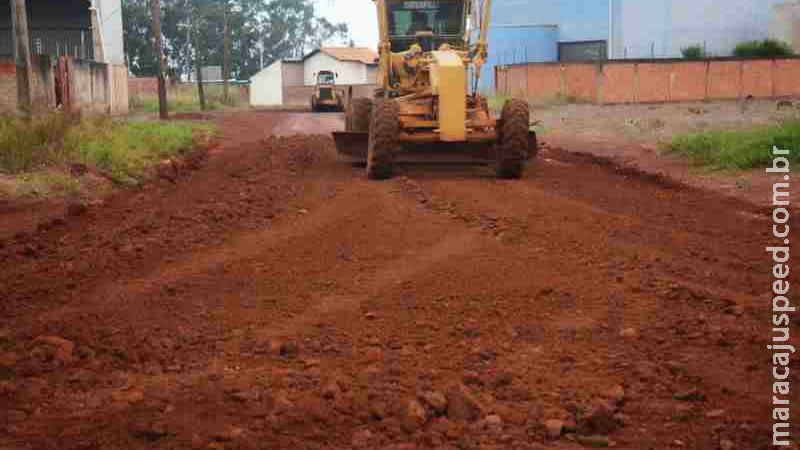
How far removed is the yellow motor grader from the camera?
46.1 ft

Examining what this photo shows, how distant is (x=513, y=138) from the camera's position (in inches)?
554

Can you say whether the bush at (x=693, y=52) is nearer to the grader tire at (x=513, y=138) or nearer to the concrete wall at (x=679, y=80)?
the concrete wall at (x=679, y=80)

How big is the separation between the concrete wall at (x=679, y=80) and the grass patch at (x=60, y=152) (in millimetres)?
28702

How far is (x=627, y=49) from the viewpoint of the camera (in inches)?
2341

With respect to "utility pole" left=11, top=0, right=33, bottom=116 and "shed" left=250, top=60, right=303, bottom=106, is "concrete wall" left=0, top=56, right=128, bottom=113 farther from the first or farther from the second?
"shed" left=250, top=60, right=303, bottom=106

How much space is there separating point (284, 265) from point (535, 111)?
3009 cm

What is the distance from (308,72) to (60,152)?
64.0 m

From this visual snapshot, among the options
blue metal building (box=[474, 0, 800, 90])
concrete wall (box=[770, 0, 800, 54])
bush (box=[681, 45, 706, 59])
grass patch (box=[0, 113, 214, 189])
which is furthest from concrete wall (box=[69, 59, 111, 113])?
concrete wall (box=[770, 0, 800, 54])

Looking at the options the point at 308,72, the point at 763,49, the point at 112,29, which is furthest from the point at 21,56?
the point at 308,72

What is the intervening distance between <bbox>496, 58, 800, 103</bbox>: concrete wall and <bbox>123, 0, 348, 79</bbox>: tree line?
44119mm

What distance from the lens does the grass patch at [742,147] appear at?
603 inches

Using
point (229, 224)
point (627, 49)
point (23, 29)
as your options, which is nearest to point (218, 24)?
point (627, 49)

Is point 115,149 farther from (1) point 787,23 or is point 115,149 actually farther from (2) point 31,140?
(1) point 787,23

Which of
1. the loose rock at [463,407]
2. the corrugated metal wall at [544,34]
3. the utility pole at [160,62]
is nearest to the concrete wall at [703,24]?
the corrugated metal wall at [544,34]
